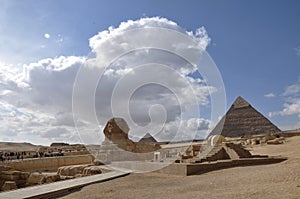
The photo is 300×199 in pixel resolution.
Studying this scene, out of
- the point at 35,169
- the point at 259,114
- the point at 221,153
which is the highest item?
the point at 259,114

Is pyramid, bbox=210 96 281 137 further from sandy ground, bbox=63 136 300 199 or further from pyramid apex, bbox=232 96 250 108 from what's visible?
sandy ground, bbox=63 136 300 199

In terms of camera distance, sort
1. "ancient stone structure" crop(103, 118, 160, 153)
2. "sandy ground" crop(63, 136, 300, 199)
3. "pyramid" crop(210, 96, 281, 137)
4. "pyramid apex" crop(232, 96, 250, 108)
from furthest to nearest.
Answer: "pyramid apex" crop(232, 96, 250, 108) → "pyramid" crop(210, 96, 281, 137) → "ancient stone structure" crop(103, 118, 160, 153) → "sandy ground" crop(63, 136, 300, 199)

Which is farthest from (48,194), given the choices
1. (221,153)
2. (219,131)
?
(219,131)

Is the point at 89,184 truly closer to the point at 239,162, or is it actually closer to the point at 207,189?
the point at 207,189

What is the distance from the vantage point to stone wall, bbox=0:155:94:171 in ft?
64.1

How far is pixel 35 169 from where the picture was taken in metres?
19.9

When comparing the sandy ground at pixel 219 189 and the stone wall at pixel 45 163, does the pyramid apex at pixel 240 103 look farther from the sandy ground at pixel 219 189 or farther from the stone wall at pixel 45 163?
the sandy ground at pixel 219 189

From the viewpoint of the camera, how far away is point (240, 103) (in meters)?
64.8

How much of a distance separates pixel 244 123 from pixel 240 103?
504cm

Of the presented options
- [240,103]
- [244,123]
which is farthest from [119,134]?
[240,103]

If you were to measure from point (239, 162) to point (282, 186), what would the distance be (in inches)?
230

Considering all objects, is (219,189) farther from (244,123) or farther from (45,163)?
(244,123)

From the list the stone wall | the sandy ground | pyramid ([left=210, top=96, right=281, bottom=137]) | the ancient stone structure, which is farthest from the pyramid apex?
the sandy ground

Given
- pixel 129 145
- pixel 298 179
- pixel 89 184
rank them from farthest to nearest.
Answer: pixel 129 145
pixel 89 184
pixel 298 179
